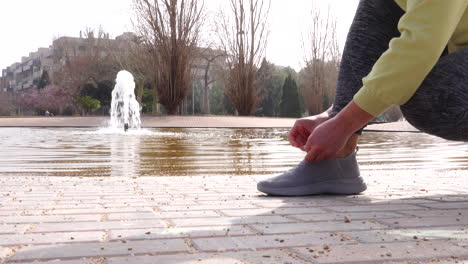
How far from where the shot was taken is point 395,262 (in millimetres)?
1010

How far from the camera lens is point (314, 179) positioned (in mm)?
2092

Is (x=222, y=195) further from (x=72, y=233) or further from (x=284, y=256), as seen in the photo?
(x=284, y=256)

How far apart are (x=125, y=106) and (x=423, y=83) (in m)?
13.8

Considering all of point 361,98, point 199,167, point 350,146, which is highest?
point 361,98

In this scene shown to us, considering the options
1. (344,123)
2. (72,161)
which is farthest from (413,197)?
(72,161)

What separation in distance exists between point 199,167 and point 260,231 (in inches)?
118

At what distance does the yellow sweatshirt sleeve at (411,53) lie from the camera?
1.24 meters

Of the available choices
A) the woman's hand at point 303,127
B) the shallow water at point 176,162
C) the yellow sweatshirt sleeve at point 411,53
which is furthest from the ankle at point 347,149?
the shallow water at point 176,162

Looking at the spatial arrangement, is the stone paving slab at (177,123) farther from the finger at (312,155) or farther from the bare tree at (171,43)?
the finger at (312,155)

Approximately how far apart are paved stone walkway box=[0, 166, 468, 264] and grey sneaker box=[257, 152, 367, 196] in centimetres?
6

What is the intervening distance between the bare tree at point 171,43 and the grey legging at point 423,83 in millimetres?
14666

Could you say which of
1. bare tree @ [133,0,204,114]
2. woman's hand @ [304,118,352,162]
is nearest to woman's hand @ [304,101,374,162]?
woman's hand @ [304,118,352,162]

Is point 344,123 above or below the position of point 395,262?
above

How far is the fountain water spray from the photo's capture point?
14.4 metres
